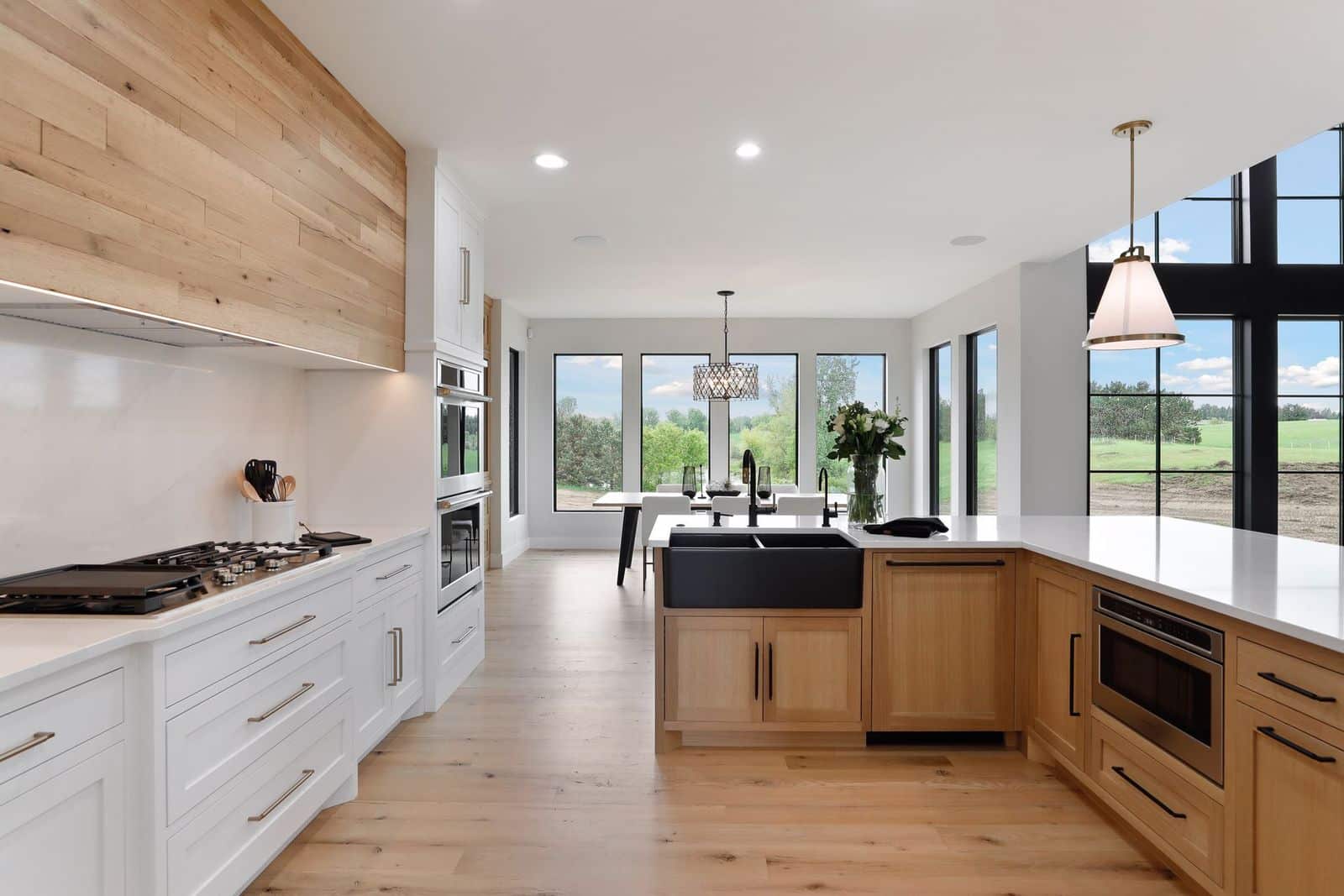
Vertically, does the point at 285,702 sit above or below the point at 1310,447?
below

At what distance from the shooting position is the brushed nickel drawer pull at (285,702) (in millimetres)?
1923

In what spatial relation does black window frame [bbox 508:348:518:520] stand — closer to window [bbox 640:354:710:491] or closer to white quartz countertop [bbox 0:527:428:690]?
window [bbox 640:354:710:491]

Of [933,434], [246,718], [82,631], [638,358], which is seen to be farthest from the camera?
[638,358]

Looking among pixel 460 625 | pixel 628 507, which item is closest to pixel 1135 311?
pixel 460 625

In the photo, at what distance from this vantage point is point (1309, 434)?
5.80 metres

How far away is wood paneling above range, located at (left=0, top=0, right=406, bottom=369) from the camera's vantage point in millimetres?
1451

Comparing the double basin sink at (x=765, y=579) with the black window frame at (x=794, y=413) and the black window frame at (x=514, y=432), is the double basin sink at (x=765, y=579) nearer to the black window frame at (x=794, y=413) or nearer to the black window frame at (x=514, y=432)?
the black window frame at (x=514, y=432)

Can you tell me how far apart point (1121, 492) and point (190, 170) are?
20.8 ft

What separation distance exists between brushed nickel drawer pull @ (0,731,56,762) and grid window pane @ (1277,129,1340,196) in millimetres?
7951

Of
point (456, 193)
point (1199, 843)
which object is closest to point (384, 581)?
point (456, 193)

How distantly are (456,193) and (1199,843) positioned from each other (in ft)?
12.8

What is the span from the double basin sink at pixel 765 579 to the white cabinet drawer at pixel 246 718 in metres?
1.28

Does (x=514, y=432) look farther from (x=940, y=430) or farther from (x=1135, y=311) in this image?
(x=1135, y=311)

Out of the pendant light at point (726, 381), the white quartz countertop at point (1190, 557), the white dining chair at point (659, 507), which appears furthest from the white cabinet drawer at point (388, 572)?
the pendant light at point (726, 381)
